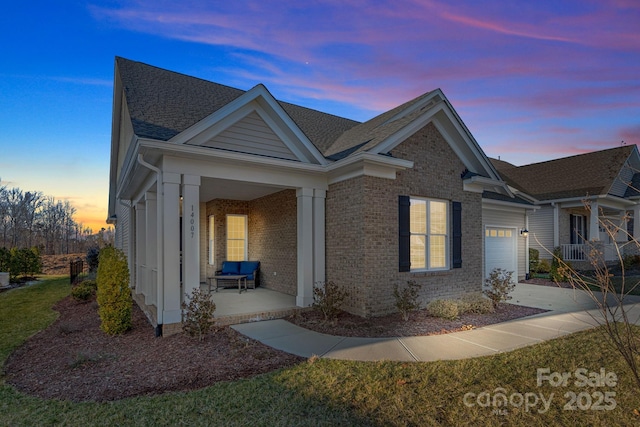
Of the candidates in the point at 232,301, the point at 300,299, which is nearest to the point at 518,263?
the point at 300,299

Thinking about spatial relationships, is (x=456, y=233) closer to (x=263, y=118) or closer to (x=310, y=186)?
(x=310, y=186)

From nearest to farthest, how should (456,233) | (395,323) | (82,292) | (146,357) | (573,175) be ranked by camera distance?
(146,357), (395,323), (456,233), (82,292), (573,175)

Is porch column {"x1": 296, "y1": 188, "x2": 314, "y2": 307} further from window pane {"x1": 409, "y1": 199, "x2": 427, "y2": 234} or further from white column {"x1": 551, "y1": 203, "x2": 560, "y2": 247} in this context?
white column {"x1": 551, "y1": 203, "x2": 560, "y2": 247}

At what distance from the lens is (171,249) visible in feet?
21.4

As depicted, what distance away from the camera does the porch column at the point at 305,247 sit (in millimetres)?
8266

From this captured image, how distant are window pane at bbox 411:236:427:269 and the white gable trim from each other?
10.2ft

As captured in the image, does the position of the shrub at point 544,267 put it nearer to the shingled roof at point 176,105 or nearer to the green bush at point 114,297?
the shingled roof at point 176,105

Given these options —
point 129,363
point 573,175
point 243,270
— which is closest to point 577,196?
point 573,175

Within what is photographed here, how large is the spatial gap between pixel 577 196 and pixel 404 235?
1344cm

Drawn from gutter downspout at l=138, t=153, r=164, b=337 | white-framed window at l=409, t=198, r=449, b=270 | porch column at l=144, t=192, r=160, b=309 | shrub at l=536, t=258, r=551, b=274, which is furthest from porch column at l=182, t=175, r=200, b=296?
shrub at l=536, t=258, r=551, b=274

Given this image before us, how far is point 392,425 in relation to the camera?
10.7 ft

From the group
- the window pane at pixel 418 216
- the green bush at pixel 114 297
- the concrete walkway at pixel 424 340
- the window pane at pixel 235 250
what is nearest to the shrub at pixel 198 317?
the concrete walkway at pixel 424 340

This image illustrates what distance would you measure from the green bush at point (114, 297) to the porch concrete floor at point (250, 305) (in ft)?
5.90

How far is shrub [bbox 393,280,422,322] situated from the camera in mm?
7391
